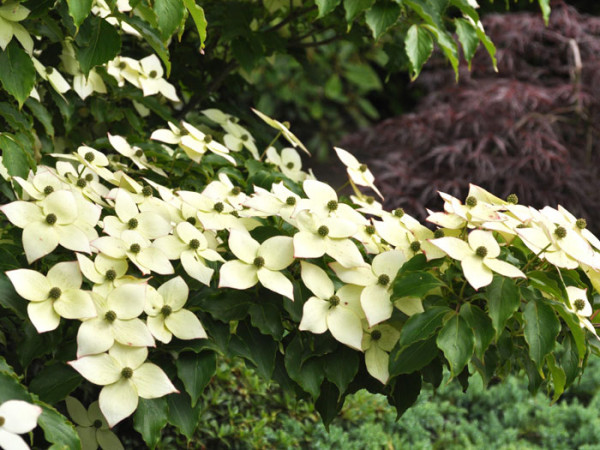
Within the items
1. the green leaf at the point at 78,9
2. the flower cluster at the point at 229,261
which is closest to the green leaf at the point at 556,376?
the flower cluster at the point at 229,261

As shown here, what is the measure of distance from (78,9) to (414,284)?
0.91 metres

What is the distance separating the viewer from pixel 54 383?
5.39 ft

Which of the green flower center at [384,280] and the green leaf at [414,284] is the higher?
the green leaf at [414,284]

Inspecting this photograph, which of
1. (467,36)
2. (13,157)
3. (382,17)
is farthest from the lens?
(467,36)

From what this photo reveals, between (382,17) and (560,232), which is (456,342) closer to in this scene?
(560,232)

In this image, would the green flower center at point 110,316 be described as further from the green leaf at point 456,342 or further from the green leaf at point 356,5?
the green leaf at point 356,5

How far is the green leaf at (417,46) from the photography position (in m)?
2.18

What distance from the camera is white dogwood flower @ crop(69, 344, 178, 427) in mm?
1549

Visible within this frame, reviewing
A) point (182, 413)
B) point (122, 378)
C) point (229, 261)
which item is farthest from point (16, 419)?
point (229, 261)

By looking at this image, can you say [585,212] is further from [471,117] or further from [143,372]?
[143,372]

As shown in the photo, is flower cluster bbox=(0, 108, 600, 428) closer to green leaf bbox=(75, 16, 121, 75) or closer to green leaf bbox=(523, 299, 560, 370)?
green leaf bbox=(523, 299, 560, 370)

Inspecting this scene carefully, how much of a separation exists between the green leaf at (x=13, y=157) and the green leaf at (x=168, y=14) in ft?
1.53

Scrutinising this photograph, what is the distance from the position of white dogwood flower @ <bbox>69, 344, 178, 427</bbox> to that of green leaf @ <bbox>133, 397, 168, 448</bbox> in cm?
3

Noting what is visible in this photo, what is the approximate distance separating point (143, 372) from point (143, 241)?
0.30 m
